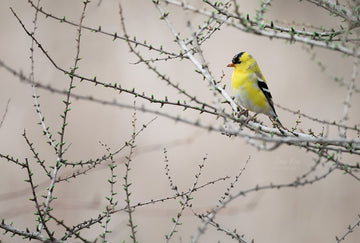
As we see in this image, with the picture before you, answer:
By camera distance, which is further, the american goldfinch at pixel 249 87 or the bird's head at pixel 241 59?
the bird's head at pixel 241 59

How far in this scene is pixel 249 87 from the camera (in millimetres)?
3797

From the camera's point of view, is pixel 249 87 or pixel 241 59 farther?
pixel 241 59

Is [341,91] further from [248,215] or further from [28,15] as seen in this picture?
[28,15]

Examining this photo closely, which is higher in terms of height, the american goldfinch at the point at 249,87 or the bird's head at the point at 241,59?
the bird's head at the point at 241,59

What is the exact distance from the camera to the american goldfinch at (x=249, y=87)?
3727mm

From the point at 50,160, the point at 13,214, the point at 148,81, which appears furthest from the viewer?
the point at 148,81

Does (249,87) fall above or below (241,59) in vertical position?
below

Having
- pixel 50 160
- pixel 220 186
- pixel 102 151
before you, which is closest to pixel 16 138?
pixel 50 160

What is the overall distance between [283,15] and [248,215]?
2.95 metres

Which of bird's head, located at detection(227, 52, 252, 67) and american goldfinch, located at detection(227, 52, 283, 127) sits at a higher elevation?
bird's head, located at detection(227, 52, 252, 67)

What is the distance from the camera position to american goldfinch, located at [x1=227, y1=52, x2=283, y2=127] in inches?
147

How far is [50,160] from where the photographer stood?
5883 millimetres

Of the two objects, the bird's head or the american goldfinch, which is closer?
the american goldfinch

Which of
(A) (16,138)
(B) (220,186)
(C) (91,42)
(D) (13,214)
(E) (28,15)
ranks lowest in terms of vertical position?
(D) (13,214)
